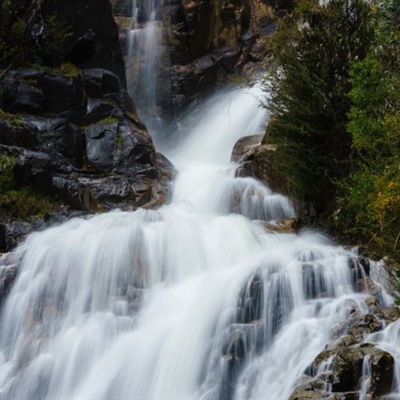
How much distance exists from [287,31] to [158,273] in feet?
20.4

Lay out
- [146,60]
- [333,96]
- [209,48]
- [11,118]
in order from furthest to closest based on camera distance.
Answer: [146,60], [209,48], [11,118], [333,96]

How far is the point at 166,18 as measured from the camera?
90.3 feet

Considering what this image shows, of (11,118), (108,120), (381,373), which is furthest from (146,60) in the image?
(381,373)

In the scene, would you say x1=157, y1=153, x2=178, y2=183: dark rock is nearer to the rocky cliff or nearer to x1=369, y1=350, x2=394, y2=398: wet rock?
the rocky cliff

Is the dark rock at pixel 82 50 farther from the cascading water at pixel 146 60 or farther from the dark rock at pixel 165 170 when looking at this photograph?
the cascading water at pixel 146 60

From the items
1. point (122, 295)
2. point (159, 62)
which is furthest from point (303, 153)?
point (159, 62)

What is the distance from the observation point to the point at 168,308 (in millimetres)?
9664

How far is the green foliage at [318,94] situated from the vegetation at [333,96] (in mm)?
21

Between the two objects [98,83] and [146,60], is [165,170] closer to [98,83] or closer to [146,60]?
[98,83]

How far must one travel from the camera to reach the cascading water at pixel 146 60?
2614 cm

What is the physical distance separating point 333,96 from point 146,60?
16.9 meters

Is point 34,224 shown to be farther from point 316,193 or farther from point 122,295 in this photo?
point 316,193

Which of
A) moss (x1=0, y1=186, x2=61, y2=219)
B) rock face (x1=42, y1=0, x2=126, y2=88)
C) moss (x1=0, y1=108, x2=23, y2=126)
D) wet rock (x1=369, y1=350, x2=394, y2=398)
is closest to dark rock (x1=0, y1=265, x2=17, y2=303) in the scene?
moss (x1=0, y1=186, x2=61, y2=219)

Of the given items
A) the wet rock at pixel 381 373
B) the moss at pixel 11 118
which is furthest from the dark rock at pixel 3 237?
the wet rock at pixel 381 373
